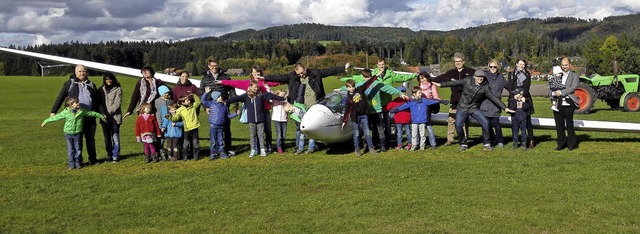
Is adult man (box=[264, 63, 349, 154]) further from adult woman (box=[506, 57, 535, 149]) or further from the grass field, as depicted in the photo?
adult woman (box=[506, 57, 535, 149])

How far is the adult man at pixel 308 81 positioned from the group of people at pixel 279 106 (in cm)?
2

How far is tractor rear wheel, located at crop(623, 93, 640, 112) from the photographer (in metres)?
22.1

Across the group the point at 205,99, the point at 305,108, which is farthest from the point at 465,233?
the point at 205,99

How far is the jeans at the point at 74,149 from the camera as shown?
30.6ft

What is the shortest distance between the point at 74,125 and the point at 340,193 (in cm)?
484

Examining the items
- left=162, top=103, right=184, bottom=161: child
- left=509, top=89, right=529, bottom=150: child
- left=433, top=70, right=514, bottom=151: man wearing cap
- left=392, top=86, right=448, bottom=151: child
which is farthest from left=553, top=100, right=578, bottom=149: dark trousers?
left=162, top=103, right=184, bottom=161: child

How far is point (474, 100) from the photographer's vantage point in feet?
32.8

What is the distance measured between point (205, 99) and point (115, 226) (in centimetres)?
477

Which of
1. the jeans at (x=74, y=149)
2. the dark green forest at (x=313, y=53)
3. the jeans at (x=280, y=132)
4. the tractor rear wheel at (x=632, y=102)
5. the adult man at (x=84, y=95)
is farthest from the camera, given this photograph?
the dark green forest at (x=313, y=53)

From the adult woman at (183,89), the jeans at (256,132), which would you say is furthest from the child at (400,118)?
the adult woman at (183,89)

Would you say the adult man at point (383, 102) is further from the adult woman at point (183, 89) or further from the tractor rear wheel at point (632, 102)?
the tractor rear wheel at point (632, 102)

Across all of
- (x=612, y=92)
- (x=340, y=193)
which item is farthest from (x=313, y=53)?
(x=340, y=193)

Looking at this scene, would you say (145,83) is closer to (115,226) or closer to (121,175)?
(121,175)

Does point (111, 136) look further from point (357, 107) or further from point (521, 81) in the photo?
point (521, 81)
